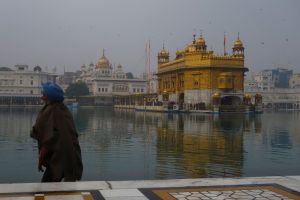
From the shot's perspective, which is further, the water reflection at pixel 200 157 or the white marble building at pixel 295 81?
the white marble building at pixel 295 81

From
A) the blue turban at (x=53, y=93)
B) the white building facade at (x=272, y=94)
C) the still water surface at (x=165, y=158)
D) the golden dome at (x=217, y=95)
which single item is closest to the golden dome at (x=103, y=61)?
the white building facade at (x=272, y=94)

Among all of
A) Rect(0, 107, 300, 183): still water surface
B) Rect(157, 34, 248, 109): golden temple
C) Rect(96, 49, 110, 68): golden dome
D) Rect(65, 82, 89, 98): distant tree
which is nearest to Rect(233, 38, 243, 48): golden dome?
Rect(157, 34, 248, 109): golden temple

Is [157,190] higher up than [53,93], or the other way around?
[53,93]

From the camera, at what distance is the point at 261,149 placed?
13742 millimetres

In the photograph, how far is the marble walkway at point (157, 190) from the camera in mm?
5133

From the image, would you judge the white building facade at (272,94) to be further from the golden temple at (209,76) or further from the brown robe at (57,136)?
the brown robe at (57,136)

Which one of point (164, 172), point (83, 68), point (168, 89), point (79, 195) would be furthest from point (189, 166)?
point (83, 68)

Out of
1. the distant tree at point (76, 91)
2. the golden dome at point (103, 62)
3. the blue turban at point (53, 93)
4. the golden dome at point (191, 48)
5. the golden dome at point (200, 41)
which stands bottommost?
the blue turban at point (53, 93)

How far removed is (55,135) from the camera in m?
5.03

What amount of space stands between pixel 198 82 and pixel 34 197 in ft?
151

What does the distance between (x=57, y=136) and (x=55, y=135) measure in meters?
0.03

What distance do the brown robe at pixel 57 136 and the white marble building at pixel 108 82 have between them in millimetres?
93824

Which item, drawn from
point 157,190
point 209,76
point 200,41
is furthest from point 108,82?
point 157,190

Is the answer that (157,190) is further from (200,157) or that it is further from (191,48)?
(191,48)
